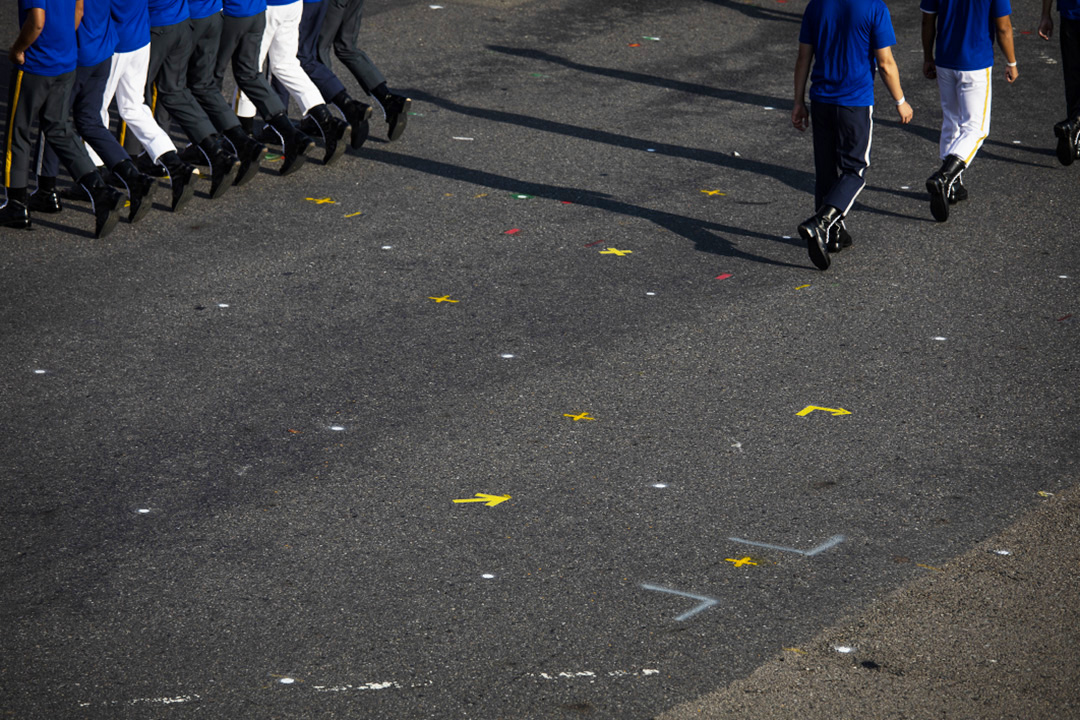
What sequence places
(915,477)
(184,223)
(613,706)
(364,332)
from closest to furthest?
1. (613,706)
2. (915,477)
3. (364,332)
4. (184,223)

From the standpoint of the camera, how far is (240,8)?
880 cm

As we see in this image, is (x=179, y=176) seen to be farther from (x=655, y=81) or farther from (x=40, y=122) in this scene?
(x=655, y=81)

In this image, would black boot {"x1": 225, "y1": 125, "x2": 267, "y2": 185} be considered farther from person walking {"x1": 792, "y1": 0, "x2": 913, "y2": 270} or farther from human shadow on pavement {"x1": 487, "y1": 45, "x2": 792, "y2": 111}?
human shadow on pavement {"x1": 487, "y1": 45, "x2": 792, "y2": 111}

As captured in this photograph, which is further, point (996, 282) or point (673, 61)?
point (673, 61)

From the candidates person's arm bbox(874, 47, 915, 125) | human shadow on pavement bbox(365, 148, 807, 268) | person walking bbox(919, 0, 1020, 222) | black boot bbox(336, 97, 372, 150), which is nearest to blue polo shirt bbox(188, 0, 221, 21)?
black boot bbox(336, 97, 372, 150)

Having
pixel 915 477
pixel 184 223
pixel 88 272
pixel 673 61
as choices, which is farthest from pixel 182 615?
pixel 673 61

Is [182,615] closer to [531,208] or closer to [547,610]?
[547,610]

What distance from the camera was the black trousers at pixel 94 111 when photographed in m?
7.97

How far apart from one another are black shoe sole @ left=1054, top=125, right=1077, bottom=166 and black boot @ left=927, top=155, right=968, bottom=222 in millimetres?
1634

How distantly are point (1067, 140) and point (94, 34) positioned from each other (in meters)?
7.31

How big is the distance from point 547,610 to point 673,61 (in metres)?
9.37

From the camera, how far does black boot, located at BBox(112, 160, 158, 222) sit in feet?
26.3

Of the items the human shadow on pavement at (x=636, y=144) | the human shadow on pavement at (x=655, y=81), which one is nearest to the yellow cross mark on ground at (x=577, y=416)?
the human shadow on pavement at (x=636, y=144)

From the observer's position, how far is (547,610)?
4391 mm
